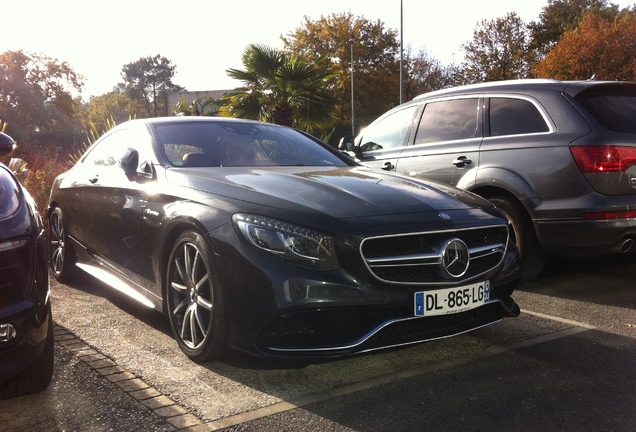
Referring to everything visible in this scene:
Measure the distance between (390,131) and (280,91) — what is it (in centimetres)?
891

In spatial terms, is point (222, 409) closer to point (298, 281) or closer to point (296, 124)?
point (298, 281)

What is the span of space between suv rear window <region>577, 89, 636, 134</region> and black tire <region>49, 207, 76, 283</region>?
4.34m

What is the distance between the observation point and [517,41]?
49.4 meters

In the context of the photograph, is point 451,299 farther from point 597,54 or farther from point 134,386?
point 597,54

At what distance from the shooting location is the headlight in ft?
10.7

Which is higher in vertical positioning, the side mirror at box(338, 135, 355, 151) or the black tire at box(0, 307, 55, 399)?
the side mirror at box(338, 135, 355, 151)

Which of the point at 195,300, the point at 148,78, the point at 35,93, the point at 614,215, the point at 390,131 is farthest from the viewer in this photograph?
the point at 148,78

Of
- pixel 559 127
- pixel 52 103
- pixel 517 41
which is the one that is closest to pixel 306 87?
pixel 559 127

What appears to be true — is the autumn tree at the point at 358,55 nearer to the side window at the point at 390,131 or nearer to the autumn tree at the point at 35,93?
the autumn tree at the point at 35,93

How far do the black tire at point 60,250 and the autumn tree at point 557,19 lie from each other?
2027 inches

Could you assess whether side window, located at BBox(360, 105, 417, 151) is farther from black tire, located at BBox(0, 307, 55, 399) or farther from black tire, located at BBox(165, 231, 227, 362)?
black tire, located at BBox(0, 307, 55, 399)

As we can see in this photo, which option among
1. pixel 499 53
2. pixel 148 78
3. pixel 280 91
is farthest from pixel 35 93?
pixel 148 78

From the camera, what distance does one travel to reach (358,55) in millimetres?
52250

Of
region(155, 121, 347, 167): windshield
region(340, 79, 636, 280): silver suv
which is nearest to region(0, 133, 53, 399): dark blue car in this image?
region(155, 121, 347, 167): windshield
